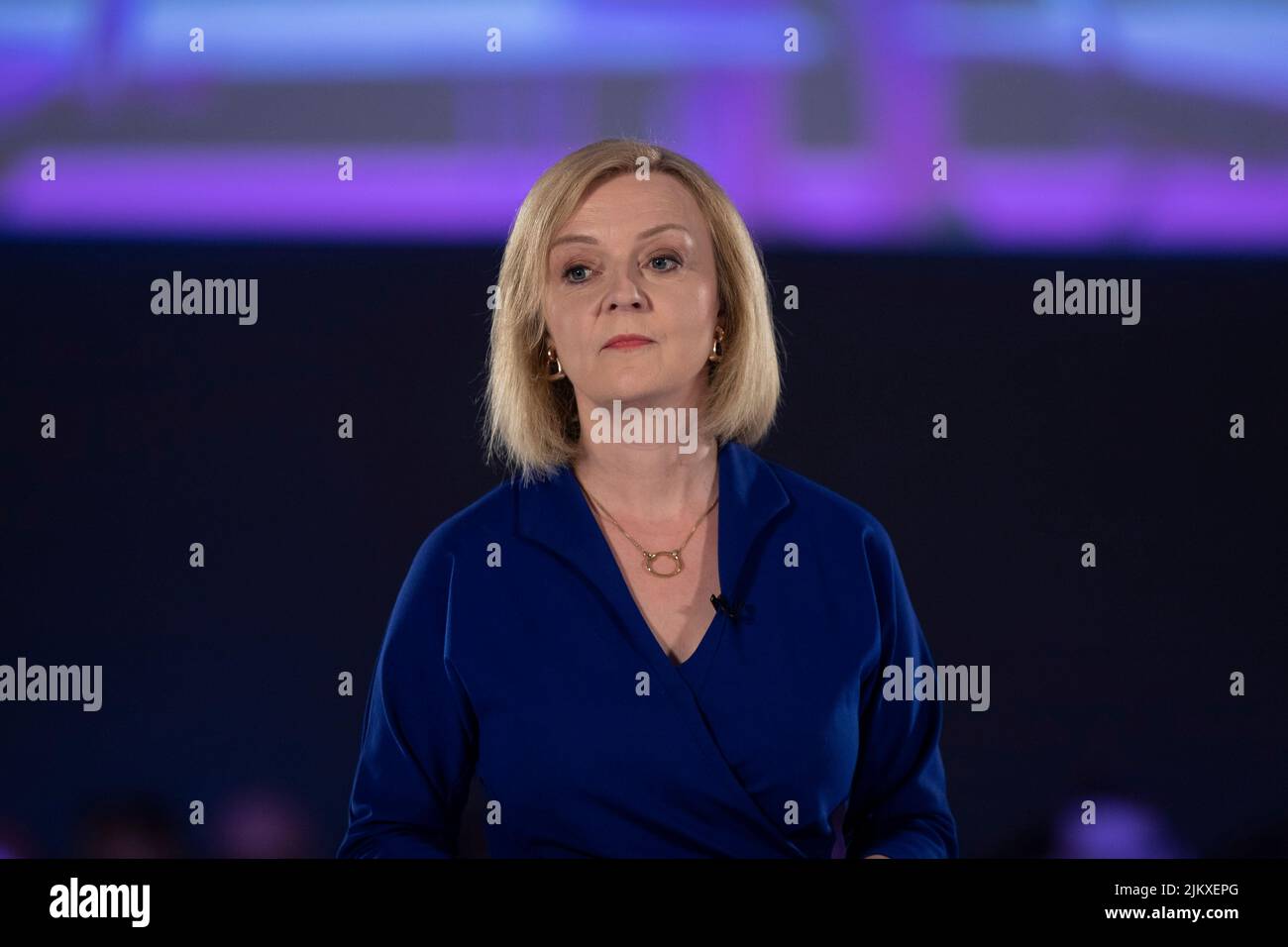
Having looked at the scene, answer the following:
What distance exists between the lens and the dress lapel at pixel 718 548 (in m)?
2.12

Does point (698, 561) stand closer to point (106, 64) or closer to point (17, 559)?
point (17, 559)

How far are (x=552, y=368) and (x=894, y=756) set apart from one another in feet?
2.96

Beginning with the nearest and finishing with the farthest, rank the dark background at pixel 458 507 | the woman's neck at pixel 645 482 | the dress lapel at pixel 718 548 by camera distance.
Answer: the dress lapel at pixel 718 548
the woman's neck at pixel 645 482
the dark background at pixel 458 507

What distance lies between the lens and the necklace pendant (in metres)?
2.19

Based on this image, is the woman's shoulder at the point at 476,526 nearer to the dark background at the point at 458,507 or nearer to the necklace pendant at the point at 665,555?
the dark background at the point at 458,507

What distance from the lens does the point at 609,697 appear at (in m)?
2.14

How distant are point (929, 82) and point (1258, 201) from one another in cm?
67

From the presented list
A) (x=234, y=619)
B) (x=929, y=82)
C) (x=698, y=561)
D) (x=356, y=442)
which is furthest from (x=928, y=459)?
(x=234, y=619)

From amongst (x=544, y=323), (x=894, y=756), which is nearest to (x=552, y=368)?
(x=544, y=323)

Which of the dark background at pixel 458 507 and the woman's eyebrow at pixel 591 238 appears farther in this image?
the dark background at pixel 458 507

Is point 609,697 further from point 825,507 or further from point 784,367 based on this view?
point 784,367

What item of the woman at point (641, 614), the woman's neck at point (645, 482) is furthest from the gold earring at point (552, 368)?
the woman's neck at point (645, 482)

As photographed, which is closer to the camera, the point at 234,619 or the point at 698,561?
the point at 698,561
